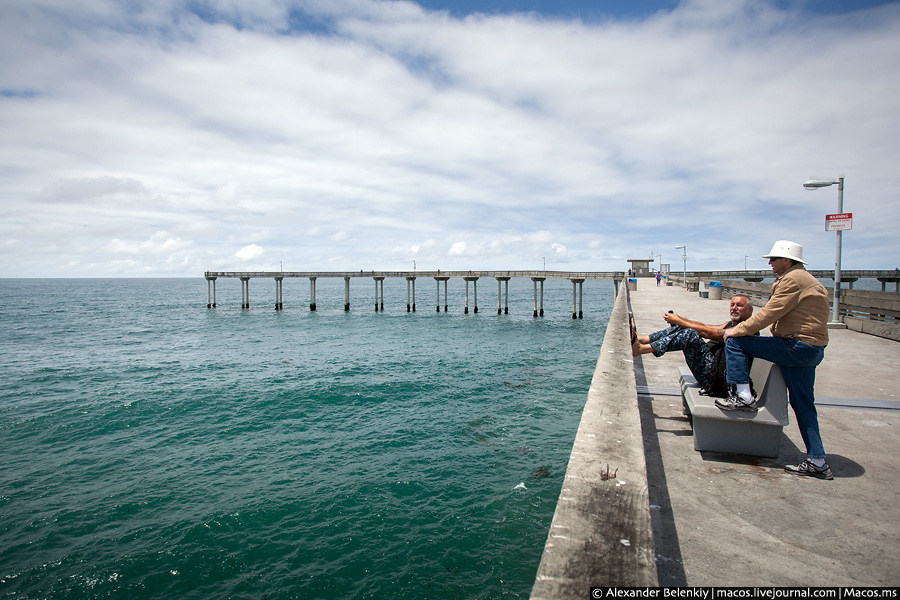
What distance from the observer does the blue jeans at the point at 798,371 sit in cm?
366

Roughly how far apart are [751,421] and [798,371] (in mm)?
552

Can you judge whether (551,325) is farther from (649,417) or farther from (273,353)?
(649,417)

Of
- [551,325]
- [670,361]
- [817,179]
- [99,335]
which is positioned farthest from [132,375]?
[551,325]

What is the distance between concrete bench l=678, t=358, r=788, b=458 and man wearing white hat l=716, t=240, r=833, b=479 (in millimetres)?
83

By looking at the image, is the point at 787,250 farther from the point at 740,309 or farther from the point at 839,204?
the point at 839,204

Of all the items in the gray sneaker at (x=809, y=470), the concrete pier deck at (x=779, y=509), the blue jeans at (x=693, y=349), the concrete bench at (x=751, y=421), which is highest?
the blue jeans at (x=693, y=349)

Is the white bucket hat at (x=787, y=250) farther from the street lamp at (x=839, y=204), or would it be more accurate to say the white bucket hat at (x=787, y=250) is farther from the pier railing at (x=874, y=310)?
the street lamp at (x=839, y=204)

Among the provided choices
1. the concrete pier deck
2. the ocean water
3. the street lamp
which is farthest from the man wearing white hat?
the street lamp

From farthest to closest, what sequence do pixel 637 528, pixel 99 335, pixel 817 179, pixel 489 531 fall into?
pixel 99 335
pixel 817 179
pixel 489 531
pixel 637 528

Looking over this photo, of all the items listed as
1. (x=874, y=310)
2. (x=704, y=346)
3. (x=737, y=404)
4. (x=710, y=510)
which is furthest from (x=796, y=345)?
(x=874, y=310)

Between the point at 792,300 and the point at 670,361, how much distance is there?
526cm

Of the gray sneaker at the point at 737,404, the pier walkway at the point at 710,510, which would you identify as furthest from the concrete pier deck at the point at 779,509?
the gray sneaker at the point at 737,404

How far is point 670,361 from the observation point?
863 cm

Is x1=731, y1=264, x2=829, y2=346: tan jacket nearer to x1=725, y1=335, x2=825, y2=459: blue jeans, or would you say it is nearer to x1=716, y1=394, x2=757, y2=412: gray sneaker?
x1=725, y1=335, x2=825, y2=459: blue jeans
